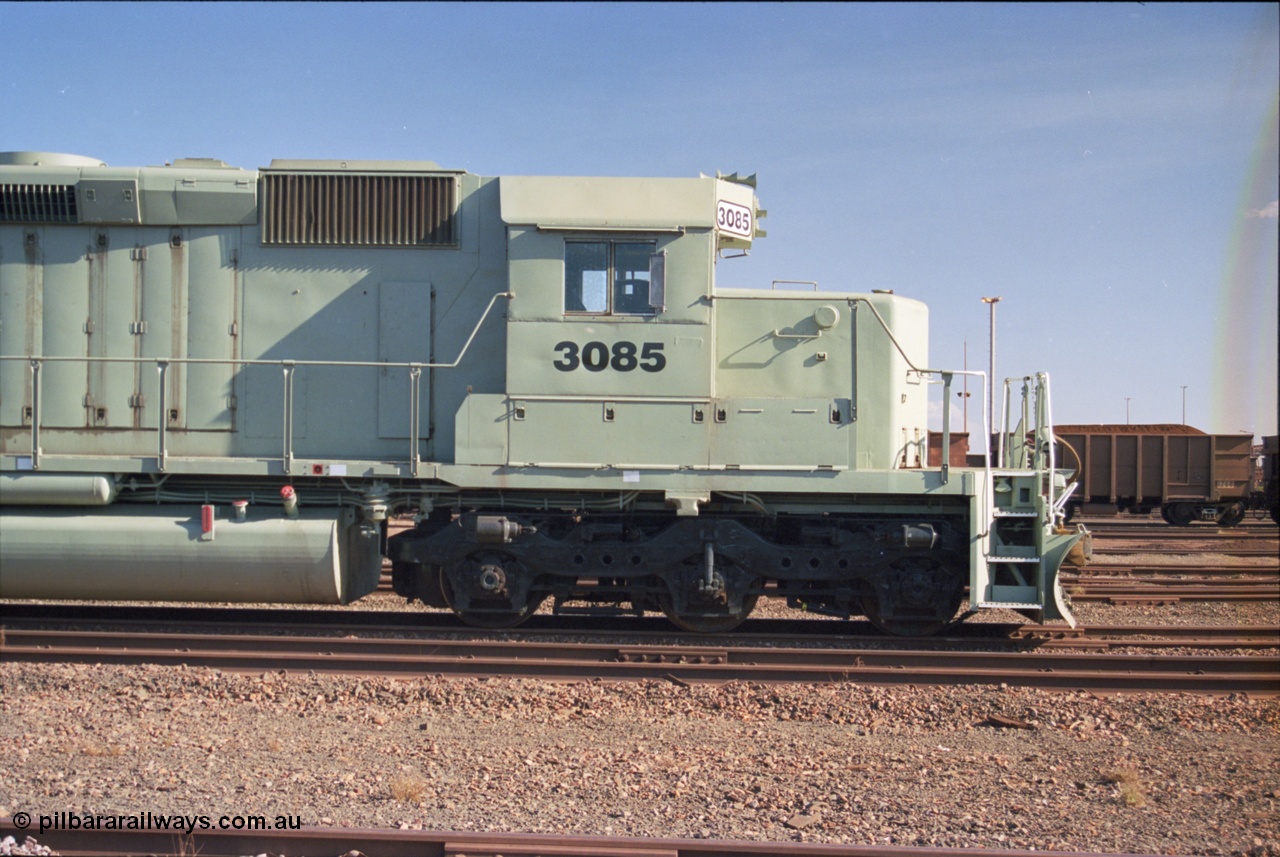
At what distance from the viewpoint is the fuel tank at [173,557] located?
8.57 meters

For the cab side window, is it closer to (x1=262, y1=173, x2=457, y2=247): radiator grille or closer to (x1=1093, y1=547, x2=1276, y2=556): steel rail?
(x1=262, y1=173, x2=457, y2=247): radiator grille

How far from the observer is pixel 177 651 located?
834cm

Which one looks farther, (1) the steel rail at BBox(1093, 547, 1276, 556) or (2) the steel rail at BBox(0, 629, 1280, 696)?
(1) the steel rail at BBox(1093, 547, 1276, 556)

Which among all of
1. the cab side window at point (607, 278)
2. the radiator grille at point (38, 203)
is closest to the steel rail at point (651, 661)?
the cab side window at point (607, 278)

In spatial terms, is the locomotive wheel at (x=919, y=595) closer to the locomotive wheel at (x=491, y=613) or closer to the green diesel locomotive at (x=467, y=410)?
the green diesel locomotive at (x=467, y=410)

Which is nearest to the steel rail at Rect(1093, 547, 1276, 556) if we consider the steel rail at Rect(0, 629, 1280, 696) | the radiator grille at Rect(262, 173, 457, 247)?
the steel rail at Rect(0, 629, 1280, 696)

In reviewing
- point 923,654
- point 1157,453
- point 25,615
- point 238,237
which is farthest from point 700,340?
point 1157,453

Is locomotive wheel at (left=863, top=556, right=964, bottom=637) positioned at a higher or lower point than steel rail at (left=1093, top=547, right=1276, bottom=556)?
higher

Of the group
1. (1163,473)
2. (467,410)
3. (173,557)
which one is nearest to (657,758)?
(467,410)

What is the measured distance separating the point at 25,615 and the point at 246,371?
343 centimetres

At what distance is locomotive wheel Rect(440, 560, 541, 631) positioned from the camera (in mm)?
9039

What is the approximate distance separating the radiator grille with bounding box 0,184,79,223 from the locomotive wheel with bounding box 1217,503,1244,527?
1011 inches

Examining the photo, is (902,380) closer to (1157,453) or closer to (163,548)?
(163,548)

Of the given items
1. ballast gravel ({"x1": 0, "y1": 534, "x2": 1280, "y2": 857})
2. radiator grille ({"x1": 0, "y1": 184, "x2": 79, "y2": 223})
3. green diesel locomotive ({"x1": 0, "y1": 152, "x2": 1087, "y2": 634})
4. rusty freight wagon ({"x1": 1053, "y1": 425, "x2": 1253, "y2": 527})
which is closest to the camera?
ballast gravel ({"x1": 0, "y1": 534, "x2": 1280, "y2": 857})
